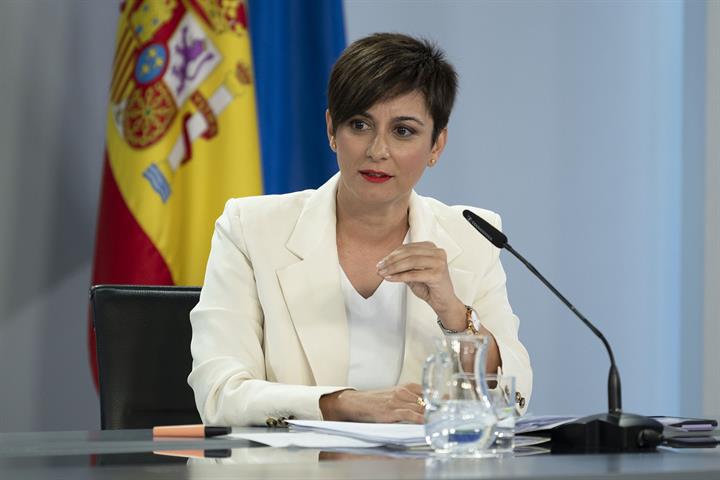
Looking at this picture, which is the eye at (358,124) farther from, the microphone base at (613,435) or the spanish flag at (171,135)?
the spanish flag at (171,135)

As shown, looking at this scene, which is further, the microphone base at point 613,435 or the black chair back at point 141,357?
the black chair back at point 141,357

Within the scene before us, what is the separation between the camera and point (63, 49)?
3.64 metres

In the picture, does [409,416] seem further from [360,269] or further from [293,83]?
[293,83]

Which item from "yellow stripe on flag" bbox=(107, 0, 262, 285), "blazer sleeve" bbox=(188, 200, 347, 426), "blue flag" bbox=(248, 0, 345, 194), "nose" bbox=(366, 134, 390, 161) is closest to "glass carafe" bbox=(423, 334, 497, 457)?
"blazer sleeve" bbox=(188, 200, 347, 426)

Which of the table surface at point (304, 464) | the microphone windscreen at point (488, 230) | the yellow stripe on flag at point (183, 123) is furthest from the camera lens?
the yellow stripe on flag at point (183, 123)

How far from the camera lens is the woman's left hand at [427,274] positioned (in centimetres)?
202

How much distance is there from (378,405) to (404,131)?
2.37 ft

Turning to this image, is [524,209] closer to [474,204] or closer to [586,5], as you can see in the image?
[474,204]

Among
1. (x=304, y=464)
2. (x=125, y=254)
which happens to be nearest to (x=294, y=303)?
(x=304, y=464)

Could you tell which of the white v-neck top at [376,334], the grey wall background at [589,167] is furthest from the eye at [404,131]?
the grey wall background at [589,167]

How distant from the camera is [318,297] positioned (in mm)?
2266

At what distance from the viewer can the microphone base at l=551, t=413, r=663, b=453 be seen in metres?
1.40

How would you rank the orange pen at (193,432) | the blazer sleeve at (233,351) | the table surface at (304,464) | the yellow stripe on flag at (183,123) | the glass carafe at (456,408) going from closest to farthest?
1. the table surface at (304,464)
2. the glass carafe at (456,408)
3. the orange pen at (193,432)
4. the blazer sleeve at (233,351)
5. the yellow stripe on flag at (183,123)

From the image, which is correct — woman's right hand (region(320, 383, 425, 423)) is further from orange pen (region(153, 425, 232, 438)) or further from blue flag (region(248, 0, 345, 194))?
blue flag (region(248, 0, 345, 194))
